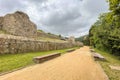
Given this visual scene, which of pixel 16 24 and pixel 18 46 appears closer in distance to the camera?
pixel 18 46

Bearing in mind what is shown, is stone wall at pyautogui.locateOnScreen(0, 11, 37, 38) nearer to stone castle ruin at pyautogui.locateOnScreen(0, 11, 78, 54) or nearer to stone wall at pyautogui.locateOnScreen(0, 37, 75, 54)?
stone castle ruin at pyautogui.locateOnScreen(0, 11, 78, 54)

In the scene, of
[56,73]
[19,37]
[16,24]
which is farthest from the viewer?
[16,24]

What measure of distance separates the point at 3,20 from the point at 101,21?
65.4ft

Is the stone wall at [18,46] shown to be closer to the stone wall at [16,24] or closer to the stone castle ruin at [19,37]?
the stone castle ruin at [19,37]

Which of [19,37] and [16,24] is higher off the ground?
[16,24]

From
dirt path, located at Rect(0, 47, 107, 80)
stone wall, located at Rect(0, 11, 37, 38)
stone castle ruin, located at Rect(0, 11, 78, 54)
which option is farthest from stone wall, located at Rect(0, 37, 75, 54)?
stone wall, located at Rect(0, 11, 37, 38)

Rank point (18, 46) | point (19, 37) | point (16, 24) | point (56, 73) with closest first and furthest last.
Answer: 1. point (56, 73)
2. point (18, 46)
3. point (19, 37)
4. point (16, 24)

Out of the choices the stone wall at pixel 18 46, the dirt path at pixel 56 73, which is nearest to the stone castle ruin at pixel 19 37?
the stone wall at pixel 18 46

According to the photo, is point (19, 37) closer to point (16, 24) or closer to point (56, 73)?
point (56, 73)

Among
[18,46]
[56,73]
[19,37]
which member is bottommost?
[56,73]

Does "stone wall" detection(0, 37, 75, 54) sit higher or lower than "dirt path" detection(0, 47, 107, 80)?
higher

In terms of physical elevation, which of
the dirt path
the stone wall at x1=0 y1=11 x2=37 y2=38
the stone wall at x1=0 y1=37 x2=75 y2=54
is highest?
the stone wall at x1=0 y1=11 x2=37 y2=38

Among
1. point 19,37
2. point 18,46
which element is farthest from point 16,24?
point 18,46

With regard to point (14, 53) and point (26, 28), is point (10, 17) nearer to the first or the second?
point (26, 28)
